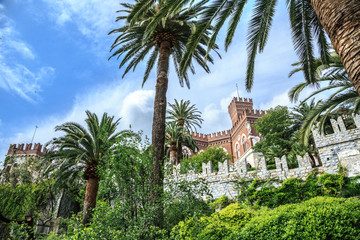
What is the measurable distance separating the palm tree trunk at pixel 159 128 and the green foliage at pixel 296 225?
906 millimetres

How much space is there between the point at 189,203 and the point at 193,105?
73.0 feet

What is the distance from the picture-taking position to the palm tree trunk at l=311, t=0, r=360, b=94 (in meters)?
2.61

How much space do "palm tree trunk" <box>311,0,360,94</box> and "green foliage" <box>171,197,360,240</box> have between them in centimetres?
447

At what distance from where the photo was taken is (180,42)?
33.2 feet

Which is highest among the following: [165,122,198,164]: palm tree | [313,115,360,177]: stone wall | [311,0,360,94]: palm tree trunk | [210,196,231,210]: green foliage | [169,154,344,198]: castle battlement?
[165,122,198,164]: palm tree

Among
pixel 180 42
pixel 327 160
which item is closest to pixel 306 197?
pixel 327 160

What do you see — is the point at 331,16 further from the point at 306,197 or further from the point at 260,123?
the point at 260,123

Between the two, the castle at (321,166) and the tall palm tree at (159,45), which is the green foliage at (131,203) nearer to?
the tall palm tree at (159,45)

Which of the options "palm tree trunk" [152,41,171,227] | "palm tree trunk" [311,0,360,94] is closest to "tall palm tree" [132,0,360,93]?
"palm tree trunk" [311,0,360,94]

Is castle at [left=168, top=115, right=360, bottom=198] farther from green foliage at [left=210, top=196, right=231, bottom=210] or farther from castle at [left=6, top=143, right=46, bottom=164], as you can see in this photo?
castle at [left=6, top=143, right=46, bottom=164]

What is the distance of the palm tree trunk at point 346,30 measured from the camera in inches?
103

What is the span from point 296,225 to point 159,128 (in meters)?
4.84

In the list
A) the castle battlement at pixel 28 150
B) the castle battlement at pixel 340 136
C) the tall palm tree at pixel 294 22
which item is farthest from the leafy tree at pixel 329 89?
the castle battlement at pixel 28 150

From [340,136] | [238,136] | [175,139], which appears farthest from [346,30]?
[238,136]
